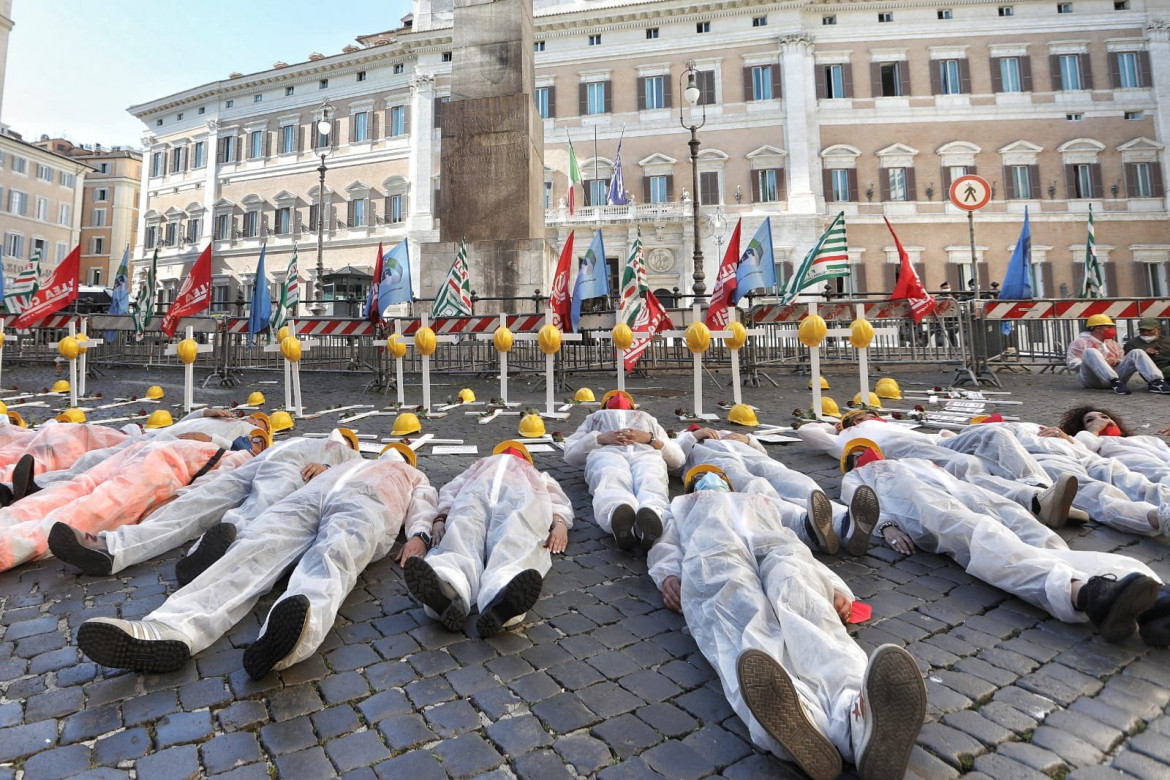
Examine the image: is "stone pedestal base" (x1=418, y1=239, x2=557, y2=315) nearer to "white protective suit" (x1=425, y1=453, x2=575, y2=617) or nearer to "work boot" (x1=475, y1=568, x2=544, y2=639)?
"white protective suit" (x1=425, y1=453, x2=575, y2=617)

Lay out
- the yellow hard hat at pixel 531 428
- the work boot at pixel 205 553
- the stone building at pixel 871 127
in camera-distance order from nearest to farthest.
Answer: the work boot at pixel 205 553 < the yellow hard hat at pixel 531 428 < the stone building at pixel 871 127

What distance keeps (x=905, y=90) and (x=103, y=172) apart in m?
61.0

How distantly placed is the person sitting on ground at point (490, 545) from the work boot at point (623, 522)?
0.32 meters

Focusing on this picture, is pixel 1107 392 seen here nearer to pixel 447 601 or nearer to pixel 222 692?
pixel 447 601

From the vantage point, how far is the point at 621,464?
421 centimetres

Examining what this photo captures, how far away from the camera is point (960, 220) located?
1114 inches

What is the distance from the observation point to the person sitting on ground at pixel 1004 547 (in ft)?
7.80

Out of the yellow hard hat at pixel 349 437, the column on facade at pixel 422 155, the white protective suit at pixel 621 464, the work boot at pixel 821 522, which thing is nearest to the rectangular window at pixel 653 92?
the column on facade at pixel 422 155

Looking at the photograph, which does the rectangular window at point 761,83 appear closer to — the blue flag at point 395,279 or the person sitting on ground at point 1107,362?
the person sitting on ground at point 1107,362

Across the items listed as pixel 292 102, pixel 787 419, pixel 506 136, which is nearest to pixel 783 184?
pixel 506 136

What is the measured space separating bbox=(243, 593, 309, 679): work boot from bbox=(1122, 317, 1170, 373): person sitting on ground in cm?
1214

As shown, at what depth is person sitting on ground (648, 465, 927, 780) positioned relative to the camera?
1.68 meters

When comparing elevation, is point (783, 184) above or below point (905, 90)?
below

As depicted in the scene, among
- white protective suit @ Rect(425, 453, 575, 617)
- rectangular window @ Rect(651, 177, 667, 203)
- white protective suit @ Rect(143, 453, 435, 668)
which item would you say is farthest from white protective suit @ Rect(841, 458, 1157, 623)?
rectangular window @ Rect(651, 177, 667, 203)
